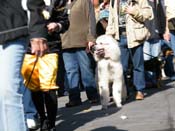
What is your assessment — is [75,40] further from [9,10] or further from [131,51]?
[9,10]

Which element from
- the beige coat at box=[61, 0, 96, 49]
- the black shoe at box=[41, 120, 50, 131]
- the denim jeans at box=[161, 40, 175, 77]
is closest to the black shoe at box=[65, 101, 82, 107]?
the beige coat at box=[61, 0, 96, 49]

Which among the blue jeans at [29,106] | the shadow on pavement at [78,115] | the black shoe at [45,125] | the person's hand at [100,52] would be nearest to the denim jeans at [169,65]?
the shadow on pavement at [78,115]

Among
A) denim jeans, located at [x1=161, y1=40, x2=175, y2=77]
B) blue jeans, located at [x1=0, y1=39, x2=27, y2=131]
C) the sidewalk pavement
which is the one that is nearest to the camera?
blue jeans, located at [x1=0, y1=39, x2=27, y2=131]

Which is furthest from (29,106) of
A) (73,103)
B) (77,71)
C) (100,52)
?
(77,71)

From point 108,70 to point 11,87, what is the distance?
181 inches

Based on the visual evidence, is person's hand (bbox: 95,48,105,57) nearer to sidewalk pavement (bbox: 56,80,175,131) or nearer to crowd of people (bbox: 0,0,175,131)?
crowd of people (bbox: 0,0,175,131)

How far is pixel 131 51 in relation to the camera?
30.8 ft

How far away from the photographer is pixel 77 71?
9375mm

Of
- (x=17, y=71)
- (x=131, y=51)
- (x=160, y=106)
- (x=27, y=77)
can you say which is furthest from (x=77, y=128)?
(x=17, y=71)

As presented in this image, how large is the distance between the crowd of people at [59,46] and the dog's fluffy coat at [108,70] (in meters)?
0.15

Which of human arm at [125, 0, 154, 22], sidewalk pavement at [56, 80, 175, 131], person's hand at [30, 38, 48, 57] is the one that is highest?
human arm at [125, 0, 154, 22]

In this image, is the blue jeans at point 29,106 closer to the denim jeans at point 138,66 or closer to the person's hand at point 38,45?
the denim jeans at point 138,66

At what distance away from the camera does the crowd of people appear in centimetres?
409

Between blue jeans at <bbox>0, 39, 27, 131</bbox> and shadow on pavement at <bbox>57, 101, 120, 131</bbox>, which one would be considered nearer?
blue jeans at <bbox>0, 39, 27, 131</bbox>
